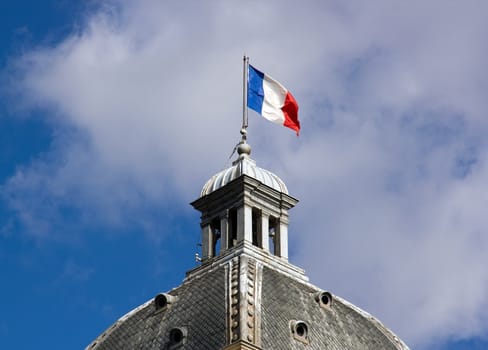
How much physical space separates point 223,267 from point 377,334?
907cm

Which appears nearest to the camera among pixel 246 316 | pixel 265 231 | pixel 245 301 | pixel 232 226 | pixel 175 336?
pixel 246 316

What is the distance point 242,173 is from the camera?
3944 inches

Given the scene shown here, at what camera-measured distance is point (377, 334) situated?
319 ft

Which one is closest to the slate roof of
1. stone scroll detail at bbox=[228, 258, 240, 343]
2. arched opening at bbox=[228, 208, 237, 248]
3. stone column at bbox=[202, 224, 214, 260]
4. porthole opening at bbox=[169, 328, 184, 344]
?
stone scroll detail at bbox=[228, 258, 240, 343]

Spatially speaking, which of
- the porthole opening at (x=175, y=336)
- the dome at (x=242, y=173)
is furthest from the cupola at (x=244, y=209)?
the porthole opening at (x=175, y=336)

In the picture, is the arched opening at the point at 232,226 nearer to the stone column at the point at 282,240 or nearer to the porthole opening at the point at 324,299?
the stone column at the point at 282,240

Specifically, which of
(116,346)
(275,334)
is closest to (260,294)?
(275,334)

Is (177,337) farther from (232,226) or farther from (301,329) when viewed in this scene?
(232,226)

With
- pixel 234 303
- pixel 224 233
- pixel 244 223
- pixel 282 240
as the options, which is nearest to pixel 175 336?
pixel 234 303

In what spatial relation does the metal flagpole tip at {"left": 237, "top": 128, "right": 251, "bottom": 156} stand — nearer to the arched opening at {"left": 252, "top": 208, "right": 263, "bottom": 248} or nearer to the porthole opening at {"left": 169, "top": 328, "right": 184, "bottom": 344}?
the arched opening at {"left": 252, "top": 208, "right": 263, "bottom": 248}

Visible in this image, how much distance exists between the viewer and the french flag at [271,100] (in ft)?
333

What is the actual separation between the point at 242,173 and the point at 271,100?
4.62 m

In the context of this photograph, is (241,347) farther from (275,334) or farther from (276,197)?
(276,197)

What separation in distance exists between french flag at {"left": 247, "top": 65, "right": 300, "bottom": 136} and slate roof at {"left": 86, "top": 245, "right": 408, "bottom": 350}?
27.5 ft
